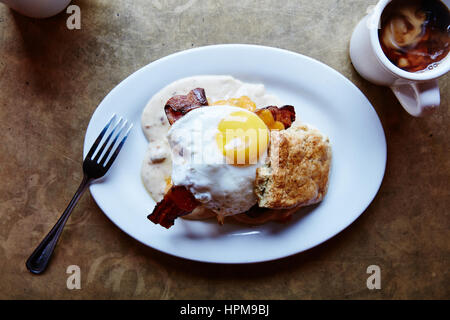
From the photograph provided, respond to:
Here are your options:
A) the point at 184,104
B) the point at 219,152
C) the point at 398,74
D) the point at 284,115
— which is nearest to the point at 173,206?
the point at 219,152

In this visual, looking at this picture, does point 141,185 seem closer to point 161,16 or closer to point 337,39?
point 161,16

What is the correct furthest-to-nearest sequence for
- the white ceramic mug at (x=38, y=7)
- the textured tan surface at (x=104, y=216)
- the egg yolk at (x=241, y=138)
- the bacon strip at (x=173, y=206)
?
the textured tan surface at (x=104, y=216) < the white ceramic mug at (x=38, y=7) < the bacon strip at (x=173, y=206) < the egg yolk at (x=241, y=138)

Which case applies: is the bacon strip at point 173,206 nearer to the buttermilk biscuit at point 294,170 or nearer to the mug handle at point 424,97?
the buttermilk biscuit at point 294,170

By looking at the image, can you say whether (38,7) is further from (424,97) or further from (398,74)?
(424,97)

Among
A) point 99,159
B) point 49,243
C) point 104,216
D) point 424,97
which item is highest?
point 424,97

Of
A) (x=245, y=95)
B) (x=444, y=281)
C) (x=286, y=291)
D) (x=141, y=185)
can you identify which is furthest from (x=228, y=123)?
(x=444, y=281)

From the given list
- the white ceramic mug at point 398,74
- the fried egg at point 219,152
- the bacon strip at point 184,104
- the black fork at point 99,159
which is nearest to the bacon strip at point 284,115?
the fried egg at point 219,152
